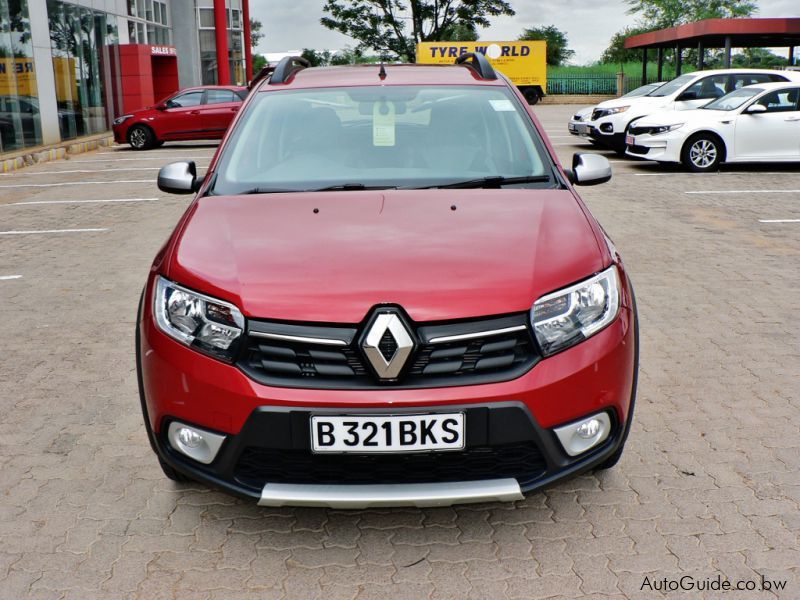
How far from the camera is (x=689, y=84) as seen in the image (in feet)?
56.5

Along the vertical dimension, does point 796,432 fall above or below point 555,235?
below

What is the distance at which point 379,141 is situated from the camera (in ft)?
13.3

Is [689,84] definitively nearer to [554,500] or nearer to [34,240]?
[34,240]

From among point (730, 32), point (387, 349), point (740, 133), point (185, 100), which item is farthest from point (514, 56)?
point (387, 349)

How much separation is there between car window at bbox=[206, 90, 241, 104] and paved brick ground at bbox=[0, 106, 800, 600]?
15345 millimetres

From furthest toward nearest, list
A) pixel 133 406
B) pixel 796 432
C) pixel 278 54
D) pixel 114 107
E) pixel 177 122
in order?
pixel 278 54, pixel 114 107, pixel 177 122, pixel 133 406, pixel 796 432

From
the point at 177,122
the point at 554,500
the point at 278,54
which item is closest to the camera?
the point at 554,500

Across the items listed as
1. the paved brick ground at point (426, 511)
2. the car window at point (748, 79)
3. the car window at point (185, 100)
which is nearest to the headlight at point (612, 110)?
the car window at point (748, 79)

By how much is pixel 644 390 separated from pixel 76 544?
286 centimetres

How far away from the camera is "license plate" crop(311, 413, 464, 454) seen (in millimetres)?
2689

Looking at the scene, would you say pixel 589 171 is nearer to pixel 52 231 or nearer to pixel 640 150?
pixel 52 231

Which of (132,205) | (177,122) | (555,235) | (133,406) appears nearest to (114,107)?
(177,122)

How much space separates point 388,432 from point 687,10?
71733mm

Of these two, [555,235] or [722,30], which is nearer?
[555,235]
